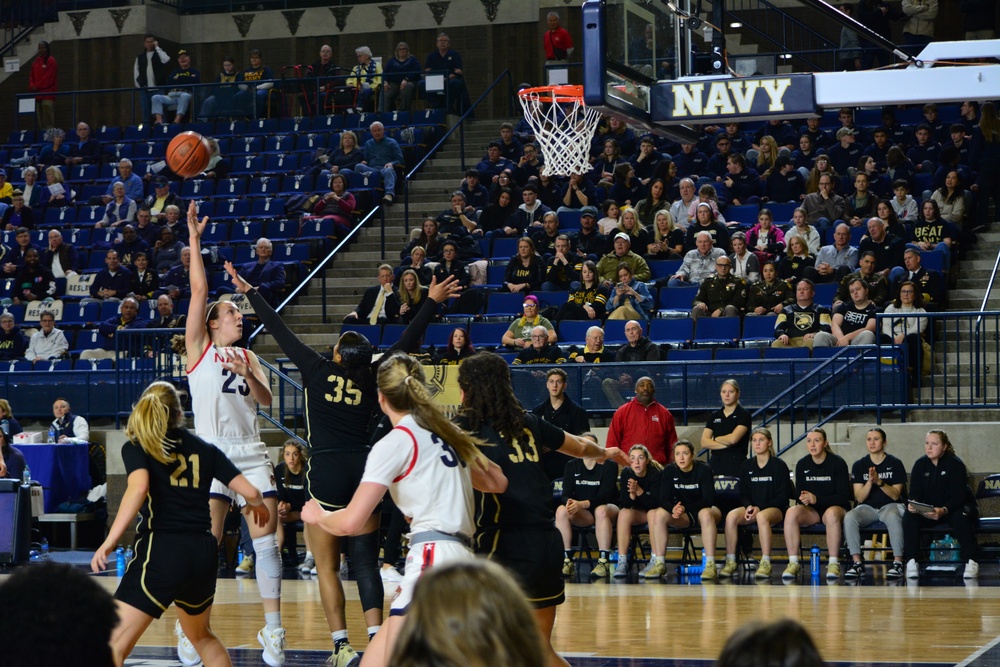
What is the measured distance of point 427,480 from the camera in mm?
5562

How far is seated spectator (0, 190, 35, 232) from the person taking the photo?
893 inches

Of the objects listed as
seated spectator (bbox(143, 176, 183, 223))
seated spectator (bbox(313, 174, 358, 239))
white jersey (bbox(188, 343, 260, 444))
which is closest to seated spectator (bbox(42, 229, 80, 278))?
seated spectator (bbox(143, 176, 183, 223))

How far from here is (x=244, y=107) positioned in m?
24.9

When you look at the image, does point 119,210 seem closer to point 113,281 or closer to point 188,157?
point 113,281

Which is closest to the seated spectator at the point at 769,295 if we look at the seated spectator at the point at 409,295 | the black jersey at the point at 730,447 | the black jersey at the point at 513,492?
the black jersey at the point at 730,447

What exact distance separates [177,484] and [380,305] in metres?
11.3

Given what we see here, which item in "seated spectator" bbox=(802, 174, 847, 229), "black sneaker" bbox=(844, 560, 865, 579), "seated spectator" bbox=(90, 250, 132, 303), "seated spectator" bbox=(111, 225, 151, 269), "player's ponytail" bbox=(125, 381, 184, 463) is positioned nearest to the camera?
"player's ponytail" bbox=(125, 381, 184, 463)

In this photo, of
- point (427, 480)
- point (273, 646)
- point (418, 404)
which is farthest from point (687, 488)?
point (427, 480)

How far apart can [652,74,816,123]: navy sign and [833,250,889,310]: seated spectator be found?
6637 millimetres

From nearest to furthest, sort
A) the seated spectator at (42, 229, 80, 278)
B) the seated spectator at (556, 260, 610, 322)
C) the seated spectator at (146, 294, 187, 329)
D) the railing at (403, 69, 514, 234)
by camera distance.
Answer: the seated spectator at (556, 260, 610, 322), the seated spectator at (146, 294, 187, 329), the railing at (403, 69, 514, 234), the seated spectator at (42, 229, 80, 278)

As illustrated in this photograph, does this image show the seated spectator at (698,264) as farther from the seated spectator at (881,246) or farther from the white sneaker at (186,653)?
the white sneaker at (186,653)

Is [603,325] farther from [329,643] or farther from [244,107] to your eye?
[244,107]

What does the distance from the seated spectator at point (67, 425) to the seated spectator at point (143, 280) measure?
3480mm

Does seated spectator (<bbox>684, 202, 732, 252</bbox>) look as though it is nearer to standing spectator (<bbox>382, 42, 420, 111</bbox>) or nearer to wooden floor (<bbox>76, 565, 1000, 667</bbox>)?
wooden floor (<bbox>76, 565, 1000, 667</bbox>)
